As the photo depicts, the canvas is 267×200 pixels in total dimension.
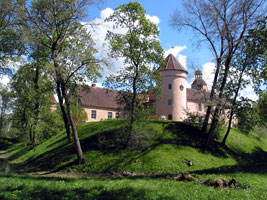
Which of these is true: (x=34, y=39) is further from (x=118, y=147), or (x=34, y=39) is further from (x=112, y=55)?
(x=118, y=147)

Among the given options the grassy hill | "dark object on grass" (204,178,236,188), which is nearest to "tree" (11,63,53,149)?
the grassy hill

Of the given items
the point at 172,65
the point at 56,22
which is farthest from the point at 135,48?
the point at 172,65

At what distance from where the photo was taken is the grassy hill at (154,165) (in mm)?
8273

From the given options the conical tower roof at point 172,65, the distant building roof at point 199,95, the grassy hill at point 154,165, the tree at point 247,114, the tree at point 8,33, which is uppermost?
the conical tower roof at point 172,65

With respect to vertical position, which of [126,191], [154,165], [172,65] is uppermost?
[172,65]

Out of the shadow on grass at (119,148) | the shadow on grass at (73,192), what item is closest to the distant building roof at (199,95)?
the shadow on grass at (119,148)

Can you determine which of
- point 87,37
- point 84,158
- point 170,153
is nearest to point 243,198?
point 170,153

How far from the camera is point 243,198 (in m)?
7.62

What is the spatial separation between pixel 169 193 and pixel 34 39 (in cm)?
1186

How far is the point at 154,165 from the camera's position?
15.4m

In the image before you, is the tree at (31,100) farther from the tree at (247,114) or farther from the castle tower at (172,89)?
the tree at (247,114)

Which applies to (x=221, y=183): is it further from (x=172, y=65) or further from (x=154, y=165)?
(x=172, y=65)

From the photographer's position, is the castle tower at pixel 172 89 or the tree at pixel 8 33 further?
the castle tower at pixel 172 89

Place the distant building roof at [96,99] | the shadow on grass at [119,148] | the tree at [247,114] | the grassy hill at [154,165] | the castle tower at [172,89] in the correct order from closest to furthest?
1. the grassy hill at [154,165]
2. the shadow on grass at [119,148]
3. the tree at [247,114]
4. the castle tower at [172,89]
5. the distant building roof at [96,99]
